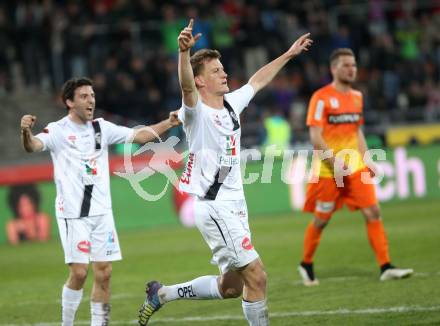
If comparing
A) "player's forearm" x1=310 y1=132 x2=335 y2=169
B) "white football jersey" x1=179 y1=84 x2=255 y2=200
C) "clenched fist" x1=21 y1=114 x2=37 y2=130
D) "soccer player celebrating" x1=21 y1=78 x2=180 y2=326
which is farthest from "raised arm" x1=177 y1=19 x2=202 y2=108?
"player's forearm" x1=310 y1=132 x2=335 y2=169

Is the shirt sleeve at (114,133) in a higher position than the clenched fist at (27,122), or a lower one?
lower

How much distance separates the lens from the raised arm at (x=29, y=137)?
846cm

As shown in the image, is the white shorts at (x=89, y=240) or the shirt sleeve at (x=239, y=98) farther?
the white shorts at (x=89, y=240)

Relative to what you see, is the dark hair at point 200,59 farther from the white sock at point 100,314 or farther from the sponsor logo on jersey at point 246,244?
the white sock at point 100,314

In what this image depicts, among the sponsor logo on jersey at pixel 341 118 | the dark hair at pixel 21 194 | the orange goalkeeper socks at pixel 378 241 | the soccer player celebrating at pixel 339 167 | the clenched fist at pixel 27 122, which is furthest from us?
the dark hair at pixel 21 194

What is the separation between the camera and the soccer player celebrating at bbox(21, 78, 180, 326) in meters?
8.63

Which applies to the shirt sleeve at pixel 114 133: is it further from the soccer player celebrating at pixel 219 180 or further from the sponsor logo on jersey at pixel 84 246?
the soccer player celebrating at pixel 219 180

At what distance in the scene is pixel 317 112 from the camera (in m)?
11.4

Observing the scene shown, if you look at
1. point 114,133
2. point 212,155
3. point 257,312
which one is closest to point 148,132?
point 114,133

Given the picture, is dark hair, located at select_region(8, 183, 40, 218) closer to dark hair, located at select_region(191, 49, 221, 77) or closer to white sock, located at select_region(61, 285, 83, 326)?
white sock, located at select_region(61, 285, 83, 326)

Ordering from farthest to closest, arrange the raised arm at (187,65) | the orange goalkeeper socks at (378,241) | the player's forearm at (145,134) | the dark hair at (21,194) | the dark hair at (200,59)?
the dark hair at (21,194) < the orange goalkeeper socks at (378,241) < the player's forearm at (145,134) < the dark hair at (200,59) < the raised arm at (187,65)

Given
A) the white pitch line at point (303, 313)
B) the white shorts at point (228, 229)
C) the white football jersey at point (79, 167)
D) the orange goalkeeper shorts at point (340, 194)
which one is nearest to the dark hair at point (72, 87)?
the white football jersey at point (79, 167)

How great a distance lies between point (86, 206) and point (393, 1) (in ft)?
72.0

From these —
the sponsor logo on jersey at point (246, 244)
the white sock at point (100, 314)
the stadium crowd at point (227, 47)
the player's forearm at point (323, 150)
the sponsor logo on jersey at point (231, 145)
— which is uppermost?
the stadium crowd at point (227, 47)
